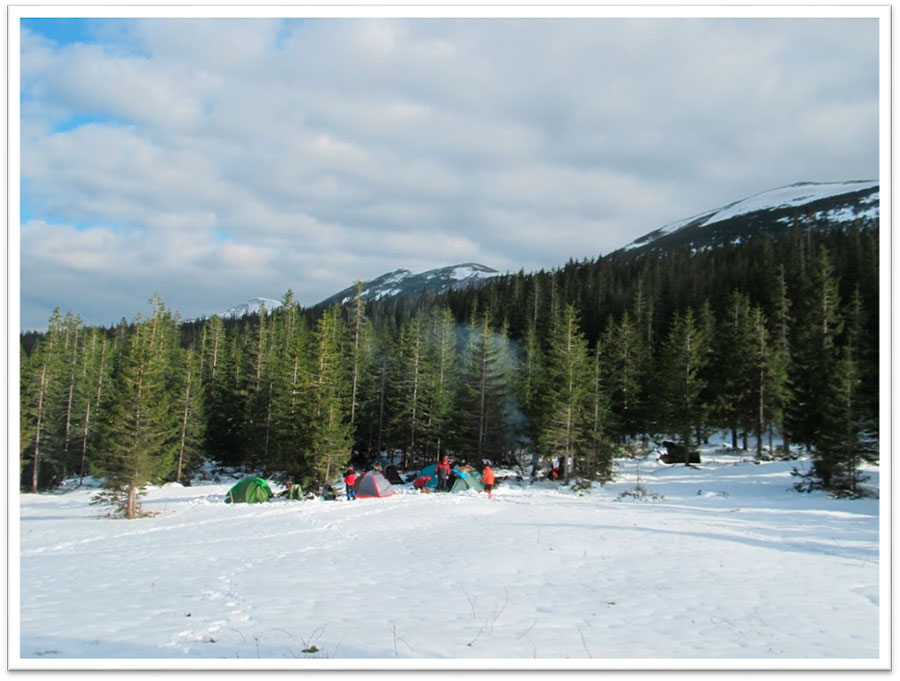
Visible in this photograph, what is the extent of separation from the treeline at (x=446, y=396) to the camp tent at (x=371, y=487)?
3.16m

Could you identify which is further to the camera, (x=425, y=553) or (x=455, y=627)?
(x=425, y=553)

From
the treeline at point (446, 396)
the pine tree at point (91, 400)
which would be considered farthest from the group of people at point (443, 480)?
the pine tree at point (91, 400)

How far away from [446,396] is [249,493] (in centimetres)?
1855

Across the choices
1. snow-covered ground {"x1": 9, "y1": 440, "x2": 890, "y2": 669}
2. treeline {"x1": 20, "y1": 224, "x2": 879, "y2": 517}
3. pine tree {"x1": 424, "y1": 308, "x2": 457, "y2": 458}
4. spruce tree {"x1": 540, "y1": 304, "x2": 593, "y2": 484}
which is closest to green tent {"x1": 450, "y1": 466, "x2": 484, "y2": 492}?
spruce tree {"x1": 540, "y1": 304, "x2": 593, "y2": 484}

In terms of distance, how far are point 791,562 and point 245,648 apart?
11114 millimetres

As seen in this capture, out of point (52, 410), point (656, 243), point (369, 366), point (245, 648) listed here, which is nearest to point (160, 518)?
point (245, 648)

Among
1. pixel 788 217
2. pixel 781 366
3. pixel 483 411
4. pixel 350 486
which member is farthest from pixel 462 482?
pixel 788 217

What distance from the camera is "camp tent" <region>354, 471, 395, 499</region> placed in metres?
23.8

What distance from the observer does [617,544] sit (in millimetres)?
13109

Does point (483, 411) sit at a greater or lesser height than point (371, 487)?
greater

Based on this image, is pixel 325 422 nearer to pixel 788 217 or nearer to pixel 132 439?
pixel 132 439

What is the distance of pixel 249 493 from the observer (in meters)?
24.0

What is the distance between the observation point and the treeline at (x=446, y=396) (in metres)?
23.8

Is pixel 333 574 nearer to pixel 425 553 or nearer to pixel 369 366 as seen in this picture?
pixel 425 553
